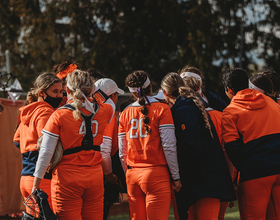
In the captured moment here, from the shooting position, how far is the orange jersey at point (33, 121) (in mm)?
3178

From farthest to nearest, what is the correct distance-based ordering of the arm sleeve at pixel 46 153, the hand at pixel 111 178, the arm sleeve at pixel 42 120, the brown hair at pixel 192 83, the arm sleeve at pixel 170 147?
the hand at pixel 111 178 < the brown hair at pixel 192 83 < the arm sleeve at pixel 170 147 < the arm sleeve at pixel 42 120 < the arm sleeve at pixel 46 153

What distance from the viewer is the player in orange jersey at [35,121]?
10.5 ft

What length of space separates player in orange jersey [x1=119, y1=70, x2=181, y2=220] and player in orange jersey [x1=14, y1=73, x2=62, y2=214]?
0.76 m

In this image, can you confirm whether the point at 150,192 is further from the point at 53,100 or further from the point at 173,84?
the point at 53,100

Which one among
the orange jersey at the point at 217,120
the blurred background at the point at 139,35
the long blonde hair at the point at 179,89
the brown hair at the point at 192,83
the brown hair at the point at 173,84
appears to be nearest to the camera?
the long blonde hair at the point at 179,89

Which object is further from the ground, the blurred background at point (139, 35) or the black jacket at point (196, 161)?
the blurred background at point (139, 35)

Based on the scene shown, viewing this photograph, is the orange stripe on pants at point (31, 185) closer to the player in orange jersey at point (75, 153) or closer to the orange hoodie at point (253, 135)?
the player in orange jersey at point (75, 153)

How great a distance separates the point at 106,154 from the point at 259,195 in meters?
1.64

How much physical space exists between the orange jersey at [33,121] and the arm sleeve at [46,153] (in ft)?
0.96

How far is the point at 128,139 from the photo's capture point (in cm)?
339

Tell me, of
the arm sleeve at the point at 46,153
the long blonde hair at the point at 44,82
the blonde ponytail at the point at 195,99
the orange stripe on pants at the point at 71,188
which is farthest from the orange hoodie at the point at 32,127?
the blonde ponytail at the point at 195,99

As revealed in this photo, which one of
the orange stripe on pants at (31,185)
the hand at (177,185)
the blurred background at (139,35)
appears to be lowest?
the hand at (177,185)

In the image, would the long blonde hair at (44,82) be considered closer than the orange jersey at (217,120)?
Yes

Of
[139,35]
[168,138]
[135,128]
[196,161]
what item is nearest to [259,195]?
[196,161]
